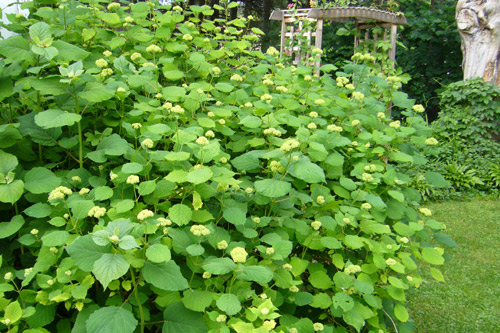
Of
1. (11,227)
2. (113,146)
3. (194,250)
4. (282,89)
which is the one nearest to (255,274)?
(194,250)

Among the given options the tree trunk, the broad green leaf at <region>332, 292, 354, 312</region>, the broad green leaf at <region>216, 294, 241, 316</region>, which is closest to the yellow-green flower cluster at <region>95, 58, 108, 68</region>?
the broad green leaf at <region>216, 294, 241, 316</region>

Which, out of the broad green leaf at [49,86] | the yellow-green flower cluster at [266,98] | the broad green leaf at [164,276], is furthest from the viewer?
the yellow-green flower cluster at [266,98]

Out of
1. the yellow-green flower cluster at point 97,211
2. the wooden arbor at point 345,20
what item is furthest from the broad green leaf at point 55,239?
the wooden arbor at point 345,20

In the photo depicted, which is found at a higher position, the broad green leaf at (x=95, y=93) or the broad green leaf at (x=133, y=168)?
the broad green leaf at (x=95, y=93)

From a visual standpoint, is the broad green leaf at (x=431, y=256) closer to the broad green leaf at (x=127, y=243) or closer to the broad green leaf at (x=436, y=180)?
the broad green leaf at (x=436, y=180)

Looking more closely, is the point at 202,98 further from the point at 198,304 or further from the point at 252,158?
the point at 198,304

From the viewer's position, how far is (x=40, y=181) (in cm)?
141

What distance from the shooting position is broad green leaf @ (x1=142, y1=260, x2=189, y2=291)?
1.11m

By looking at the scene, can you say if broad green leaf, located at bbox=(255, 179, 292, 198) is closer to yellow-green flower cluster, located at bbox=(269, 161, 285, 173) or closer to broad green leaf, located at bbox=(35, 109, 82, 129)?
yellow-green flower cluster, located at bbox=(269, 161, 285, 173)

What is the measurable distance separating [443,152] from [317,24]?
311cm

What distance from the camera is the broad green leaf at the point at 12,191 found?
1.27 metres

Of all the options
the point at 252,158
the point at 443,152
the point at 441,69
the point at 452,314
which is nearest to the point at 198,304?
the point at 252,158

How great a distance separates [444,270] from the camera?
406 centimetres

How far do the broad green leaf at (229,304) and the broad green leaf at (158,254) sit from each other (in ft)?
0.70
